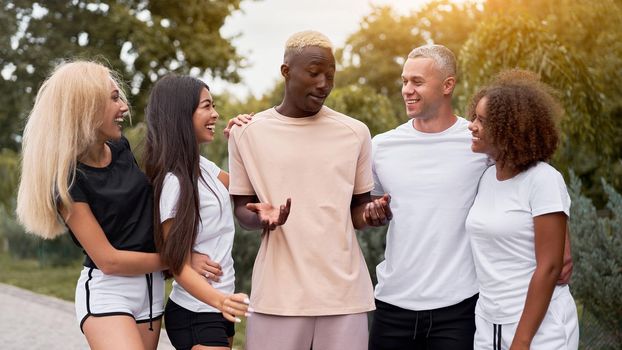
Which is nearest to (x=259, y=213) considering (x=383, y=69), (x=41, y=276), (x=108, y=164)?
(x=108, y=164)

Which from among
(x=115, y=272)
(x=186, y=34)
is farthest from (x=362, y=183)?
(x=186, y=34)

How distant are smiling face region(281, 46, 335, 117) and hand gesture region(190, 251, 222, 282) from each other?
732mm

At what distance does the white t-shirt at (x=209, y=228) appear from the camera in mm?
3912

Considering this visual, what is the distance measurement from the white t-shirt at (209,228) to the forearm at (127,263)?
0.55 feet

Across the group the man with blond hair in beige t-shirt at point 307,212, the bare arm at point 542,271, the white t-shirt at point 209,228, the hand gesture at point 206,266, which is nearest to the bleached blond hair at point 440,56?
the man with blond hair in beige t-shirt at point 307,212

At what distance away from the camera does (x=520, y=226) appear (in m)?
3.63

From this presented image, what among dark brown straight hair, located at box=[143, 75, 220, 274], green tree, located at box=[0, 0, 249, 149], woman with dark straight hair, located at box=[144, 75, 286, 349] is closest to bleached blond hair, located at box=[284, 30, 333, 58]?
woman with dark straight hair, located at box=[144, 75, 286, 349]

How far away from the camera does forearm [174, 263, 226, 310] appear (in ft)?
12.2

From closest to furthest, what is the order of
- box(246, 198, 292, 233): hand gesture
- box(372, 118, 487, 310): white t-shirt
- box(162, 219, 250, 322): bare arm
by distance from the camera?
box(246, 198, 292, 233): hand gesture
box(162, 219, 250, 322): bare arm
box(372, 118, 487, 310): white t-shirt

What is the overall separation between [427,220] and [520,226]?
537mm

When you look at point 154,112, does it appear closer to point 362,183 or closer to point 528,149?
point 362,183

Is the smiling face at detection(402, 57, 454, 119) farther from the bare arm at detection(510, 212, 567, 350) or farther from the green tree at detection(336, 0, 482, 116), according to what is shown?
the green tree at detection(336, 0, 482, 116)

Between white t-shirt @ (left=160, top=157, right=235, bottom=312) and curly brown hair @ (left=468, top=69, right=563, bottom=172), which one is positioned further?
white t-shirt @ (left=160, top=157, right=235, bottom=312)

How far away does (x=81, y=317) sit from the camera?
389cm
